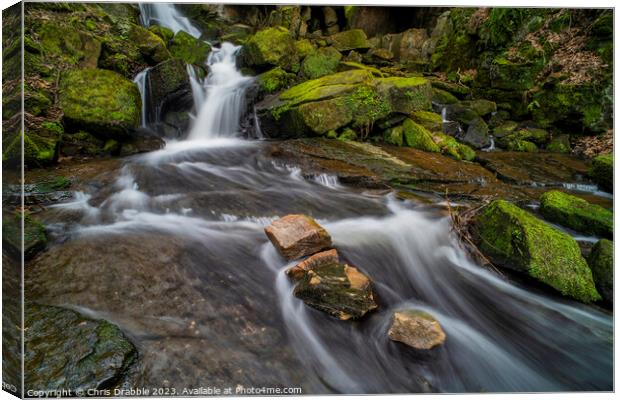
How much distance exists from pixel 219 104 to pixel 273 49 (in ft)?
8.08

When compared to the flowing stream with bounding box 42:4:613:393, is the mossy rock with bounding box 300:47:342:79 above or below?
above

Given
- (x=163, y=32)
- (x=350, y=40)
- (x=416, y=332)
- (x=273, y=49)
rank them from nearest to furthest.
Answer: (x=416, y=332) < (x=163, y=32) < (x=273, y=49) < (x=350, y=40)

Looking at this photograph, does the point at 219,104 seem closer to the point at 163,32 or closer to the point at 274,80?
the point at 274,80

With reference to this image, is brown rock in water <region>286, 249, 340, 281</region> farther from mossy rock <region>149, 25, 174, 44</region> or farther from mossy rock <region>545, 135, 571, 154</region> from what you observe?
mossy rock <region>149, 25, 174, 44</region>

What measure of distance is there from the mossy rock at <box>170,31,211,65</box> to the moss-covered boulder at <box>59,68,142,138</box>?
14.6 ft

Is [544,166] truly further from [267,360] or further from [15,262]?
[15,262]

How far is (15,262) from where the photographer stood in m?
1.66

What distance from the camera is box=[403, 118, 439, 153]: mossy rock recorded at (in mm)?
6402

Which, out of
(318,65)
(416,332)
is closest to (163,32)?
(318,65)

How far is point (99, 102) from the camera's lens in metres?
5.03

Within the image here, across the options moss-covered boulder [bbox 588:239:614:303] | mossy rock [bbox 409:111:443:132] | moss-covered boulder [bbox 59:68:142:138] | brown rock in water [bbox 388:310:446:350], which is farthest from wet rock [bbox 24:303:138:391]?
mossy rock [bbox 409:111:443:132]

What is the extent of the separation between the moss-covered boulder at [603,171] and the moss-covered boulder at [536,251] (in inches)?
74.5

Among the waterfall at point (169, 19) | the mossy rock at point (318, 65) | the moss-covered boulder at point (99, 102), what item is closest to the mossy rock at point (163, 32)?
the waterfall at point (169, 19)

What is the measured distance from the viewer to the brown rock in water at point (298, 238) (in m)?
2.78
